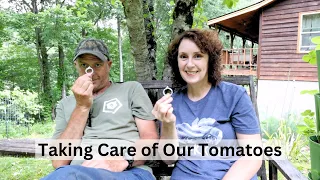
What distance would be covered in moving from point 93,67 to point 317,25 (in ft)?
27.9

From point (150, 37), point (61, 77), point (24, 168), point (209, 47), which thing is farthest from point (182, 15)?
point (61, 77)

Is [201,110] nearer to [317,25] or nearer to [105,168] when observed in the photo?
[105,168]

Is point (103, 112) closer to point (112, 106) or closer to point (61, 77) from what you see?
point (112, 106)

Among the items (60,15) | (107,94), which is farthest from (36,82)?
(107,94)

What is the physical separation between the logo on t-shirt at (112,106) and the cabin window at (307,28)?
26.6ft

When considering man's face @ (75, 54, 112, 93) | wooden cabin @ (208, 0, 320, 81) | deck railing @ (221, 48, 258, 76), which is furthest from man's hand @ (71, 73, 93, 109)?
deck railing @ (221, 48, 258, 76)

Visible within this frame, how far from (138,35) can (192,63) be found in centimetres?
106

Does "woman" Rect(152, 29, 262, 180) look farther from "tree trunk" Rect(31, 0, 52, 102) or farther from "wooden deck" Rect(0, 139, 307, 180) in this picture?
"tree trunk" Rect(31, 0, 52, 102)

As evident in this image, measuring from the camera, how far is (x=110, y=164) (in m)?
1.67

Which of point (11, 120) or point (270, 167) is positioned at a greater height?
point (270, 167)

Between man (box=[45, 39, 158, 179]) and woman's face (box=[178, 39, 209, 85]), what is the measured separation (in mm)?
443

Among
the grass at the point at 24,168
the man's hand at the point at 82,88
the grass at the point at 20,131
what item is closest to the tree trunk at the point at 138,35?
the man's hand at the point at 82,88

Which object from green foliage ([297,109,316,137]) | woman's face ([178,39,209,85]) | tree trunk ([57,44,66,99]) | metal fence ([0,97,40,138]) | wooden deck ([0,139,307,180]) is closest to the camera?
green foliage ([297,109,316,137])

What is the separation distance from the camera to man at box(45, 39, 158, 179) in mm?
1716
